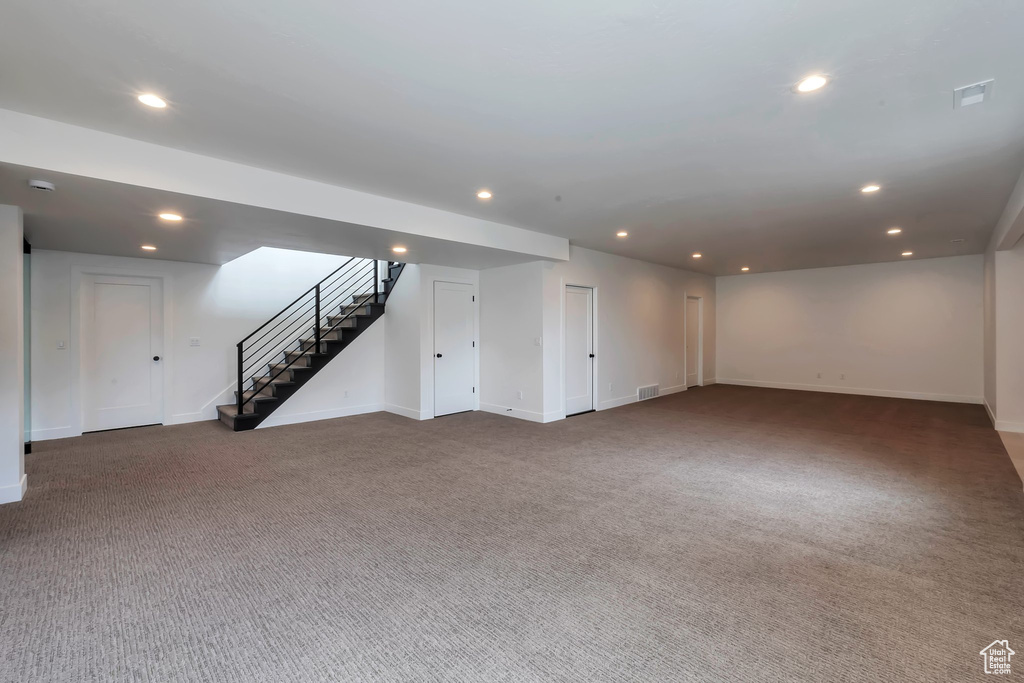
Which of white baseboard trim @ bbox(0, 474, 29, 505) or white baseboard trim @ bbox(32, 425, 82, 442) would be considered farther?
white baseboard trim @ bbox(32, 425, 82, 442)

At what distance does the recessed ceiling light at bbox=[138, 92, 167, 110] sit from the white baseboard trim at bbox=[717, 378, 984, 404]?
36.1 feet

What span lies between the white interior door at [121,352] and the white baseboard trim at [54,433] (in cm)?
13

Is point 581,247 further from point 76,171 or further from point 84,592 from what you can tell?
point 84,592

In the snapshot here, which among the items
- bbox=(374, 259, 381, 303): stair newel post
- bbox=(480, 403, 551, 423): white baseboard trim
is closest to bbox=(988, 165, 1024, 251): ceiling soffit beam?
bbox=(480, 403, 551, 423): white baseboard trim

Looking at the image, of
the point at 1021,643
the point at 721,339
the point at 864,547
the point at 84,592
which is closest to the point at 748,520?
the point at 864,547

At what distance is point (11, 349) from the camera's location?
3.59 m

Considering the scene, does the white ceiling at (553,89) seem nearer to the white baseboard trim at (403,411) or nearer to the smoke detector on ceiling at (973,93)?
the smoke detector on ceiling at (973,93)

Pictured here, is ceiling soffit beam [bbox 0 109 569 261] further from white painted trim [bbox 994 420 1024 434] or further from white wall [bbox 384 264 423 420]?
white painted trim [bbox 994 420 1024 434]

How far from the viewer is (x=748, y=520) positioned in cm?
319

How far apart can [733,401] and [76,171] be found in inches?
356

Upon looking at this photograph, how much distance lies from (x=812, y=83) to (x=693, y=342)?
27.4 ft

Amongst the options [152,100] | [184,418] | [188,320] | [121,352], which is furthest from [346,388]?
[152,100]

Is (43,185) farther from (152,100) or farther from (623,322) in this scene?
(623,322)

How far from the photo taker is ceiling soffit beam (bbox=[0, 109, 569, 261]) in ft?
9.13
